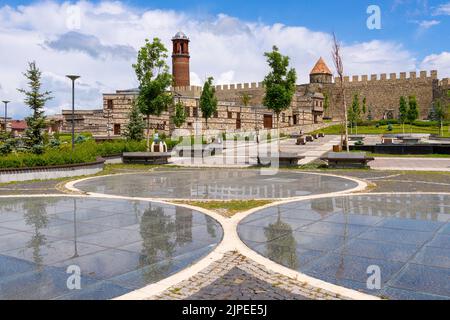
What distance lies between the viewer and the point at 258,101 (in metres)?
83.5

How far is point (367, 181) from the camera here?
15.1 m

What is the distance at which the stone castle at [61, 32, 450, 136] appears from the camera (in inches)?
1949

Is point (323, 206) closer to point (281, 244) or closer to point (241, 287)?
point (281, 244)

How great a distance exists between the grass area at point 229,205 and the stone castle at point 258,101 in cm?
3799

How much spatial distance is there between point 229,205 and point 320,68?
82892 millimetres

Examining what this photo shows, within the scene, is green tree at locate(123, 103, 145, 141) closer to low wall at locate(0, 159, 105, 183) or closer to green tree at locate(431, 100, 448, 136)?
low wall at locate(0, 159, 105, 183)

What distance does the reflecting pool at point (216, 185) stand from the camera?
12234 mm

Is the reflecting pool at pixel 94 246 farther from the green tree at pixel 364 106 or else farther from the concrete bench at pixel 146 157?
the green tree at pixel 364 106

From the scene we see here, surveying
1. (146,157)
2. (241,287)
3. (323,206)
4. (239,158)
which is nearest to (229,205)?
(323,206)

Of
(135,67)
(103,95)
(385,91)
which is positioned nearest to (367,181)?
(135,67)

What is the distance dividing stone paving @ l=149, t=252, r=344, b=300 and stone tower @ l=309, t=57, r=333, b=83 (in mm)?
85494
